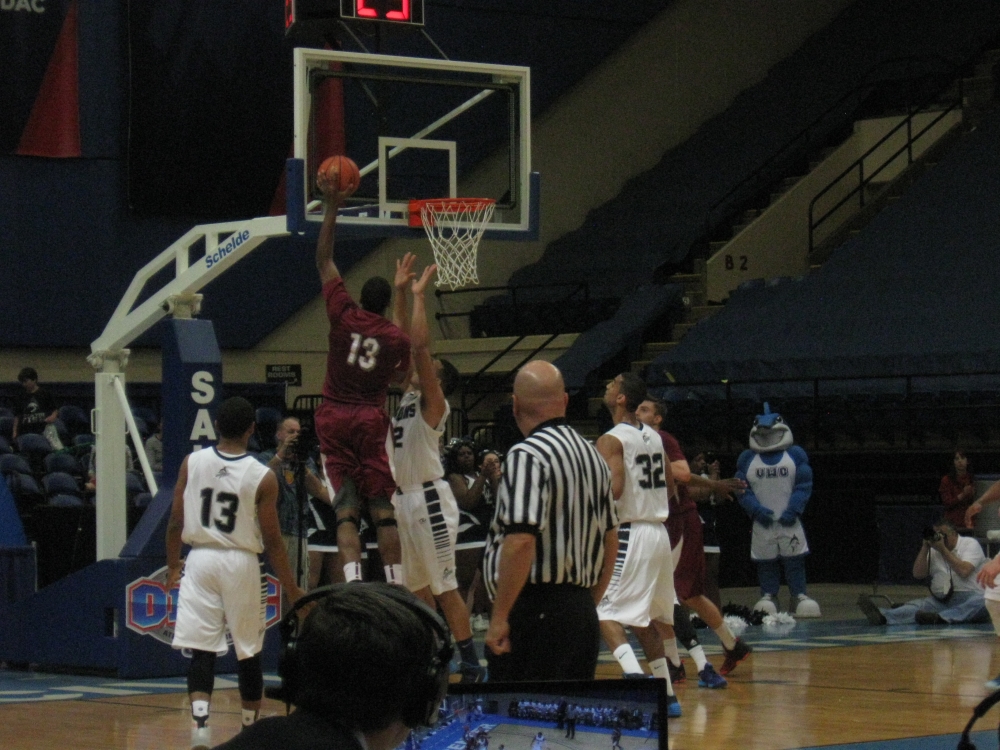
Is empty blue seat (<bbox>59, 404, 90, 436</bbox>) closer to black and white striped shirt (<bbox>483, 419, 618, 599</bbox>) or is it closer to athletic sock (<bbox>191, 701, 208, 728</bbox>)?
athletic sock (<bbox>191, 701, 208, 728</bbox>)

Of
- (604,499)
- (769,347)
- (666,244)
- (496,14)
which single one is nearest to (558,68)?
(496,14)

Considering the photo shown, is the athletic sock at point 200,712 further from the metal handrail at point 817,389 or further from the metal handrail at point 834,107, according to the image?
the metal handrail at point 834,107

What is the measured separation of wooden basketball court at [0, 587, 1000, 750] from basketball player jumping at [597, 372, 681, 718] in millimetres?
590

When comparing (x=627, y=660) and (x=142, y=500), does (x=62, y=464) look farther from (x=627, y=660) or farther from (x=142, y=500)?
(x=627, y=660)

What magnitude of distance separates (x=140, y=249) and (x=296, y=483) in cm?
1066

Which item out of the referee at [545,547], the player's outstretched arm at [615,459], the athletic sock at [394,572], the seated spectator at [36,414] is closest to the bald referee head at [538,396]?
the referee at [545,547]

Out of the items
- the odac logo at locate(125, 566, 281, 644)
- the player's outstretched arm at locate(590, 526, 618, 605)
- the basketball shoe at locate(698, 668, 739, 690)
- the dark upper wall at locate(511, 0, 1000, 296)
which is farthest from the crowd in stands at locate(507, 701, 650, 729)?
the dark upper wall at locate(511, 0, 1000, 296)

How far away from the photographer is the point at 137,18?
21328mm

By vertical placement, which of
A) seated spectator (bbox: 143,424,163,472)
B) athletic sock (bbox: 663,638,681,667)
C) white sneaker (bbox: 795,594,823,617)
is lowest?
white sneaker (bbox: 795,594,823,617)

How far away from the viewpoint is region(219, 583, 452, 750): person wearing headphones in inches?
102

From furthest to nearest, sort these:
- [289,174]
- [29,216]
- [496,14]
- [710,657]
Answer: [496,14], [29,216], [710,657], [289,174]

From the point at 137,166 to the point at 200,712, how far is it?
14.3m

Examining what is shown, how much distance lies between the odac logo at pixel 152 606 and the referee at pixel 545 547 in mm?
5710

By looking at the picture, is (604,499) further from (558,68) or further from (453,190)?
(558,68)
